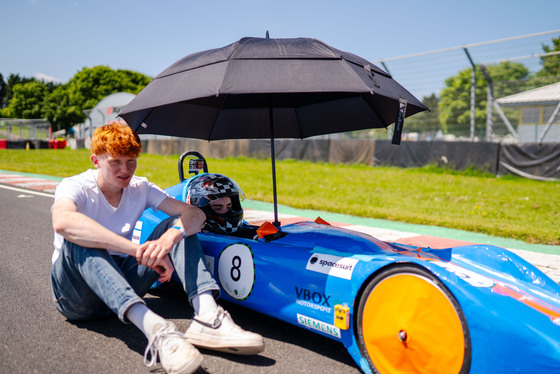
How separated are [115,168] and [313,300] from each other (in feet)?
4.28

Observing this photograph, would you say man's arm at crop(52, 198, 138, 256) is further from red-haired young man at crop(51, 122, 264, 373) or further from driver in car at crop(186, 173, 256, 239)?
driver in car at crop(186, 173, 256, 239)

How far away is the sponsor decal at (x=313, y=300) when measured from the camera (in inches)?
93.4

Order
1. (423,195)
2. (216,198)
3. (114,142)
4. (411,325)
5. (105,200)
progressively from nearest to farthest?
(411,325)
(114,142)
(105,200)
(216,198)
(423,195)

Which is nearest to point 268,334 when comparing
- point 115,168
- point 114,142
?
point 115,168

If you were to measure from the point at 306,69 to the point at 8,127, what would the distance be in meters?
44.8

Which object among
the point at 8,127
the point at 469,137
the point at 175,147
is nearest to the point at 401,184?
the point at 469,137

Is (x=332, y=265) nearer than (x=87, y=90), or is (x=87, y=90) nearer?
(x=332, y=265)

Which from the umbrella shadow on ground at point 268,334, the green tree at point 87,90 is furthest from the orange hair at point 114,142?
the green tree at point 87,90

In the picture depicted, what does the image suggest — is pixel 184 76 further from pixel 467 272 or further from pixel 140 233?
pixel 467 272

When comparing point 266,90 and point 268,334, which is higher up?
point 266,90

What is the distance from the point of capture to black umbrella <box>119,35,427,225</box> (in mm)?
2350

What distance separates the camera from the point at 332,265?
2.40 metres

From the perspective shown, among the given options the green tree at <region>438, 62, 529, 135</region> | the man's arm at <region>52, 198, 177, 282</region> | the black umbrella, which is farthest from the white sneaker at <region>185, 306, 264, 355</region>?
the green tree at <region>438, 62, 529, 135</region>

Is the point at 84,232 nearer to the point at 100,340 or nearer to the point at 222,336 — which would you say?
the point at 100,340
